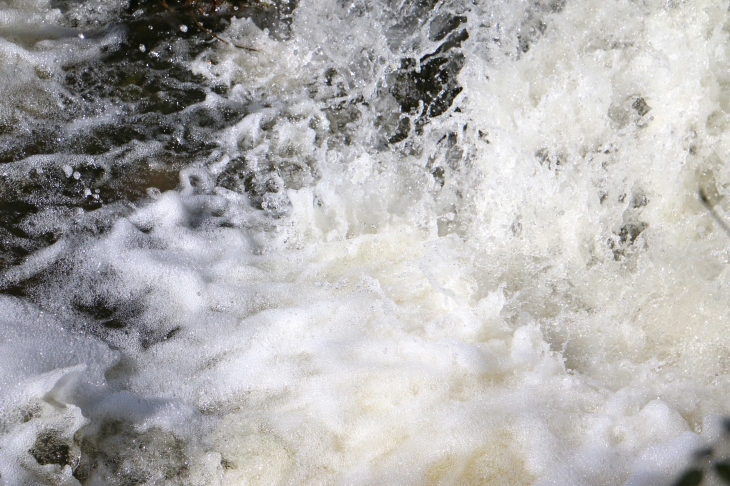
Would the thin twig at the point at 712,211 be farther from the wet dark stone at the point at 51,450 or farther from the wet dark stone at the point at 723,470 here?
the wet dark stone at the point at 51,450

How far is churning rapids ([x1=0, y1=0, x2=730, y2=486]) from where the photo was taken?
2076mm

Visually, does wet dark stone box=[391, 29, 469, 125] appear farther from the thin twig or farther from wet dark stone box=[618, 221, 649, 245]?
the thin twig

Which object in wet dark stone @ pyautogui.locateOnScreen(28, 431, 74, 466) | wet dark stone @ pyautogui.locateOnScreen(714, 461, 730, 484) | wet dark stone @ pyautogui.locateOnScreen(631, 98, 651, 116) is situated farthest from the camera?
wet dark stone @ pyautogui.locateOnScreen(631, 98, 651, 116)

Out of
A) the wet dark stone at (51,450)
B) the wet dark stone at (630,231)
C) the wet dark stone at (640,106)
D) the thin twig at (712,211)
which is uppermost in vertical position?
the wet dark stone at (640,106)

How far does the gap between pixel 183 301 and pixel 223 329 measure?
0.25 m

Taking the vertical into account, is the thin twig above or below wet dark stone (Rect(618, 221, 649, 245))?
above

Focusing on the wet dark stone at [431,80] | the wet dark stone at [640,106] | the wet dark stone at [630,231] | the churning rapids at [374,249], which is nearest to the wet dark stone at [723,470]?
the churning rapids at [374,249]

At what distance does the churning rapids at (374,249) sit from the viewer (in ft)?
6.81

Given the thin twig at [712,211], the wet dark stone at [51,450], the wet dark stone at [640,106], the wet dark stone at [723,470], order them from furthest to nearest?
the wet dark stone at [640,106], the thin twig at [712,211], the wet dark stone at [51,450], the wet dark stone at [723,470]

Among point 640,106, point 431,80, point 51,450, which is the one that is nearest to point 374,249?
point 431,80

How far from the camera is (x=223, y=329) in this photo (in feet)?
8.16

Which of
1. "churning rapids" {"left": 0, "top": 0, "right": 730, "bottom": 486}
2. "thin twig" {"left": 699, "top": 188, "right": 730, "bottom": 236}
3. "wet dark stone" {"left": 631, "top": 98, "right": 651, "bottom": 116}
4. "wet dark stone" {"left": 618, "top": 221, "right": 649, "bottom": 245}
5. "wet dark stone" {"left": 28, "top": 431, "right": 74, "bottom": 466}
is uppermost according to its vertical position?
"wet dark stone" {"left": 631, "top": 98, "right": 651, "bottom": 116}

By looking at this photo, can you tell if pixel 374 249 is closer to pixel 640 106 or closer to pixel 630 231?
pixel 630 231

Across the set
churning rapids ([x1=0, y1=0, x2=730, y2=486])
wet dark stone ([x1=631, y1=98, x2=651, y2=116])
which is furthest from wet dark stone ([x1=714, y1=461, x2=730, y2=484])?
wet dark stone ([x1=631, y1=98, x2=651, y2=116])
